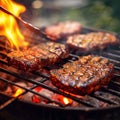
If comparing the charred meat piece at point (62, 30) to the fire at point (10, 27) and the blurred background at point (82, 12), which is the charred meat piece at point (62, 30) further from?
the fire at point (10, 27)

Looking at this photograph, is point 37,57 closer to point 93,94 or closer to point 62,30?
point 93,94

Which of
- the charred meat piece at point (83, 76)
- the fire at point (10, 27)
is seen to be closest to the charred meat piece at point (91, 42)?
the charred meat piece at point (83, 76)

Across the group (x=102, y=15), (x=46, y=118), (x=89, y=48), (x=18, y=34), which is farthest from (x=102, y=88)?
(x=102, y=15)

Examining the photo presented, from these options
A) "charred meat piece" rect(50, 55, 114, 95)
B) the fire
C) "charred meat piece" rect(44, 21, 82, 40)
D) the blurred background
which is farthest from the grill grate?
the blurred background

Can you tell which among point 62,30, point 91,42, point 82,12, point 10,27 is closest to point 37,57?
point 10,27

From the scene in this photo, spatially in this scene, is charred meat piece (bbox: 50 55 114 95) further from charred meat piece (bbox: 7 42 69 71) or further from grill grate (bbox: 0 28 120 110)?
charred meat piece (bbox: 7 42 69 71)

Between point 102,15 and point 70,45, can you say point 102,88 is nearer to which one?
point 70,45
